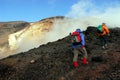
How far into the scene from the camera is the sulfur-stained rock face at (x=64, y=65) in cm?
1609

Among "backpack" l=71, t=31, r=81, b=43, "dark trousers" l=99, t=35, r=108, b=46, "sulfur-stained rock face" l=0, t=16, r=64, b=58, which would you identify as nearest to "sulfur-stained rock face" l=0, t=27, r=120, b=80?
"dark trousers" l=99, t=35, r=108, b=46

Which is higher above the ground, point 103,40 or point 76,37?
point 76,37

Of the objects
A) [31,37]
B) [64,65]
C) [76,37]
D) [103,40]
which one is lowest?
[64,65]

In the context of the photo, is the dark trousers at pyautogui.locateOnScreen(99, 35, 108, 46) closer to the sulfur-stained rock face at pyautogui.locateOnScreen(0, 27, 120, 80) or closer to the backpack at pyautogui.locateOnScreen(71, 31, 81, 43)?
the sulfur-stained rock face at pyautogui.locateOnScreen(0, 27, 120, 80)

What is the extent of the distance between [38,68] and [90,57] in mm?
3295

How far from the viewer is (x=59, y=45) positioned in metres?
24.6

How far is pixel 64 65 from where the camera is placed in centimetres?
1809

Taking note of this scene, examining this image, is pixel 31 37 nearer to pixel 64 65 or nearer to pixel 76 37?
pixel 64 65

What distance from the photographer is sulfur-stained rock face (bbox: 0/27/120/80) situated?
16094 mm

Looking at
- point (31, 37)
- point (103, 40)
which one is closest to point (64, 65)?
point (103, 40)

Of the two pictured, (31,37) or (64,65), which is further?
(31,37)

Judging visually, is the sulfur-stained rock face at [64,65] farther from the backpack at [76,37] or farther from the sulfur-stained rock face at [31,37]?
the sulfur-stained rock face at [31,37]

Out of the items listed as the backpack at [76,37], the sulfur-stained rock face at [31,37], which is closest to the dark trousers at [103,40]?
the backpack at [76,37]

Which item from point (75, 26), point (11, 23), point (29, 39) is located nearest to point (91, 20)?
point (75, 26)
